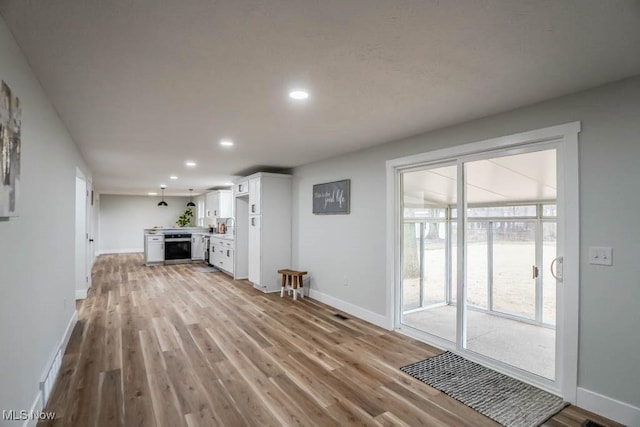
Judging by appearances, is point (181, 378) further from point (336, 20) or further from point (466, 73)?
point (466, 73)

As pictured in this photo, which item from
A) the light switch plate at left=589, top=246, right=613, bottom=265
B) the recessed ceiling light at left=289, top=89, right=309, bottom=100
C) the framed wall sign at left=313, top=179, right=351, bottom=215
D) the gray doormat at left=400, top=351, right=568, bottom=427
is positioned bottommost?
the gray doormat at left=400, top=351, right=568, bottom=427

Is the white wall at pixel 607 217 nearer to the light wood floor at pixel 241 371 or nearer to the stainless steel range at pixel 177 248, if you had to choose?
the light wood floor at pixel 241 371

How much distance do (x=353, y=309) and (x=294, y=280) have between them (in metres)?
1.25

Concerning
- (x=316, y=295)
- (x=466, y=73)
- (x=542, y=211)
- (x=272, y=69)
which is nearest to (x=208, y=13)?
(x=272, y=69)

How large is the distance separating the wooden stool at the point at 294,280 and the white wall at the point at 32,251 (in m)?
3.02

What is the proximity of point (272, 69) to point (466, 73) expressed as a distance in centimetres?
126

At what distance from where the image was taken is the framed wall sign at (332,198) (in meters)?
4.59

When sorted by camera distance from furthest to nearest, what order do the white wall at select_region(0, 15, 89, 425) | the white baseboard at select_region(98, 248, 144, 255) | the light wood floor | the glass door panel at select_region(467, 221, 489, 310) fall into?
the white baseboard at select_region(98, 248, 144, 255) → the glass door panel at select_region(467, 221, 489, 310) → the light wood floor → the white wall at select_region(0, 15, 89, 425)

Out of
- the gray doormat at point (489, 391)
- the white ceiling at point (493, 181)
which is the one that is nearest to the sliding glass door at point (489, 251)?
the white ceiling at point (493, 181)

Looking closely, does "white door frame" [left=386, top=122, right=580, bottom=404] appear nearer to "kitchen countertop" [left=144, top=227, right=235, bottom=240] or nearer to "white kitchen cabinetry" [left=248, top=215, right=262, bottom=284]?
"white kitchen cabinetry" [left=248, top=215, right=262, bottom=284]

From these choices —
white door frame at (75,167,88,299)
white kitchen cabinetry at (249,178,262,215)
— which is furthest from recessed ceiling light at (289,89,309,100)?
white door frame at (75,167,88,299)

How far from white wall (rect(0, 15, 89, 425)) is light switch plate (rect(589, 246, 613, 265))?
141 inches

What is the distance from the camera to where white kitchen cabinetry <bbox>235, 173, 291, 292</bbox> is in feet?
18.8

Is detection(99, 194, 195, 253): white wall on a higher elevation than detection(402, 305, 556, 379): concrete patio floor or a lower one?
higher
